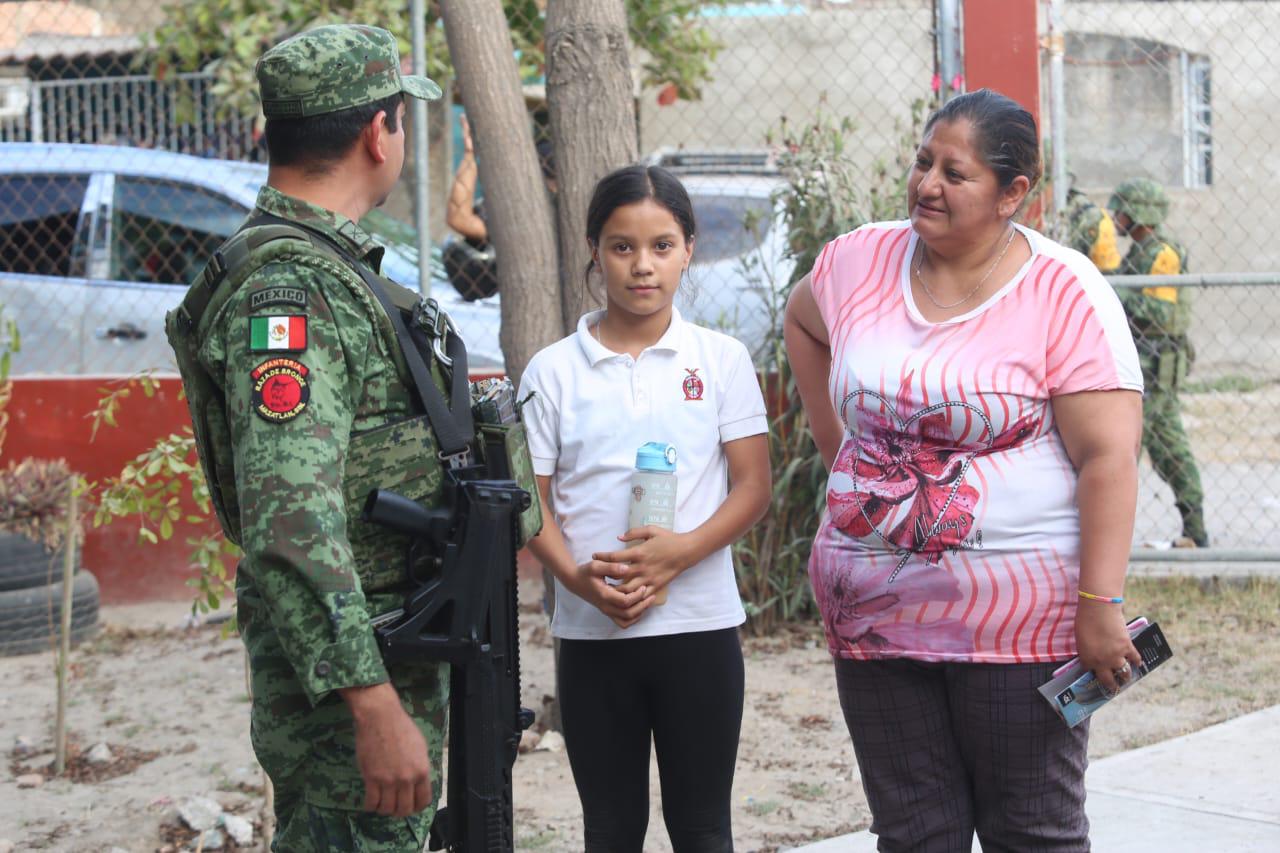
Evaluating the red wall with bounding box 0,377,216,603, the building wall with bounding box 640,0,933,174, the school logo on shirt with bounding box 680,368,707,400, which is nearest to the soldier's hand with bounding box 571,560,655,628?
the school logo on shirt with bounding box 680,368,707,400

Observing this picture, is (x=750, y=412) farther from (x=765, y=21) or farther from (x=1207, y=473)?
(x=765, y=21)

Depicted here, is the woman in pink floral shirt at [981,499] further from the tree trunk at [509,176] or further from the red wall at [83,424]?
the red wall at [83,424]

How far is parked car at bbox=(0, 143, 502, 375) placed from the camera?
20.6ft

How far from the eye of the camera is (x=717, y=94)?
11.6 m

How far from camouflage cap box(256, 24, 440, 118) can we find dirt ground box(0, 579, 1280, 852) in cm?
219

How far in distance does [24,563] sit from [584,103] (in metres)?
3.15

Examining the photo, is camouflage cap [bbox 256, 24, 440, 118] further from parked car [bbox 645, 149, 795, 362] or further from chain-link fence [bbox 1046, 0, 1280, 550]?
chain-link fence [bbox 1046, 0, 1280, 550]

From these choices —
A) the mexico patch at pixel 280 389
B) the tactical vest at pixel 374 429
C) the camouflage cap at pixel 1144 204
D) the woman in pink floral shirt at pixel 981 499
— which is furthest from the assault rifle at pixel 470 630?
the camouflage cap at pixel 1144 204

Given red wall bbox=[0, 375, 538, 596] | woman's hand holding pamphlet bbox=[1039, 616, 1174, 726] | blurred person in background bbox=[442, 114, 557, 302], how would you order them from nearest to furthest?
woman's hand holding pamphlet bbox=[1039, 616, 1174, 726] → red wall bbox=[0, 375, 538, 596] → blurred person in background bbox=[442, 114, 557, 302]

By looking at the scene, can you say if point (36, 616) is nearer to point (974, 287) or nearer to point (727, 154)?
point (974, 287)

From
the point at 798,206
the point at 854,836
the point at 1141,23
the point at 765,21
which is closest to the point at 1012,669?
the point at 854,836

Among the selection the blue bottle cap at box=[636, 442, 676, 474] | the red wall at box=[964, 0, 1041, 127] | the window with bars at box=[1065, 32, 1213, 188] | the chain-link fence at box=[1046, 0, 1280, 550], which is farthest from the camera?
the window with bars at box=[1065, 32, 1213, 188]

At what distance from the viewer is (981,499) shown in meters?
2.33

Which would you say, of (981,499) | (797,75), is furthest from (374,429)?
(797,75)
